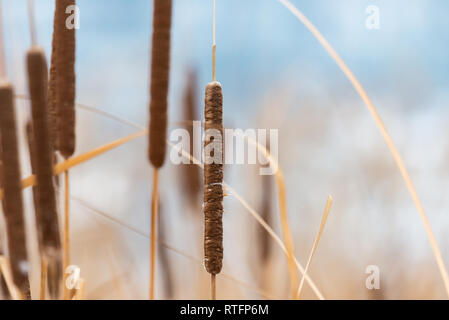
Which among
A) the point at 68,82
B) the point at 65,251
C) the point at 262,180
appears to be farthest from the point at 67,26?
the point at 262,180

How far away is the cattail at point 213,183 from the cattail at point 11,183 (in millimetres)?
114

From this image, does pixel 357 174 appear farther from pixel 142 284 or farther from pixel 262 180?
pixel 142 284

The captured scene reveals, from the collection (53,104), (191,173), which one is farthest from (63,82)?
(191,173)

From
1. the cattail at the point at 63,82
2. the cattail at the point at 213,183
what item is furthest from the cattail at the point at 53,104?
the cattail at the point at 213,183

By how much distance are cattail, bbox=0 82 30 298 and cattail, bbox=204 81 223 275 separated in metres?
0.11

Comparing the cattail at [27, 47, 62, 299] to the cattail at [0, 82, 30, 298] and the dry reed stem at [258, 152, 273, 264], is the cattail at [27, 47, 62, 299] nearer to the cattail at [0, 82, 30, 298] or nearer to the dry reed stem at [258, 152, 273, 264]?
the cattail at [0, 82, 30, 298]

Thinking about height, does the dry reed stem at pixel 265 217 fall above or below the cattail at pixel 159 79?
below

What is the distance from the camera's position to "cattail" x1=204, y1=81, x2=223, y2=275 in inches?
11.9

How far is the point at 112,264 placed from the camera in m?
0.53

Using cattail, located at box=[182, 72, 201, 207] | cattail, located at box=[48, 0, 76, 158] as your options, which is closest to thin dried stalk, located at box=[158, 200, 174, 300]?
cattail, located at box=[182, 72, 201, 207]

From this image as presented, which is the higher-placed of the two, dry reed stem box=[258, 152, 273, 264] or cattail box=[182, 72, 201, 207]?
cattail box=[182, 72, 201, 207]

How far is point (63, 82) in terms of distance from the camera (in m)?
0.31

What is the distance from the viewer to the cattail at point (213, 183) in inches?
11.9

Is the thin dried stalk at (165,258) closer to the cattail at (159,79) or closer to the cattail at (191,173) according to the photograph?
the cattail at (191,173)
